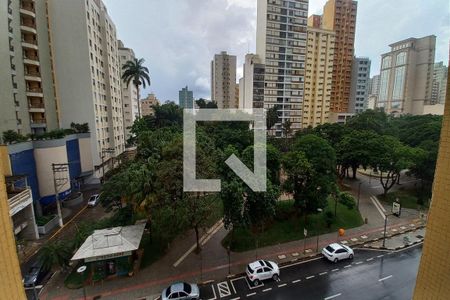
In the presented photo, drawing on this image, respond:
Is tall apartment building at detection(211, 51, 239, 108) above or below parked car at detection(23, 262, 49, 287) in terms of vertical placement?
above

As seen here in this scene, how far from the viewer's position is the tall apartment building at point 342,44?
76.6 metres

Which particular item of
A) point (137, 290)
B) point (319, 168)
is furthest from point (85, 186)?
point (319, 168)

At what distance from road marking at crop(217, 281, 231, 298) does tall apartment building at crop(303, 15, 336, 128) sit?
5779cm

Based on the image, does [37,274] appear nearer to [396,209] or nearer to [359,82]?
[396,209]

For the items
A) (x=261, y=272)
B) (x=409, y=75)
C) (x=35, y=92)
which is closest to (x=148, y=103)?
(x=35, y=92)

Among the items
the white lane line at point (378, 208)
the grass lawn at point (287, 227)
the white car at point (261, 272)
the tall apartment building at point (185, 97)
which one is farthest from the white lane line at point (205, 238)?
the tall apartment building at point (185, 97)

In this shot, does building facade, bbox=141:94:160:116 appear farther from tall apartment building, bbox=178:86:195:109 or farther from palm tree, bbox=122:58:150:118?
palm tree, bbox=122:58:150:118

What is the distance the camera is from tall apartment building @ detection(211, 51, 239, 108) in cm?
9831

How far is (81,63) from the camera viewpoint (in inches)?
1270

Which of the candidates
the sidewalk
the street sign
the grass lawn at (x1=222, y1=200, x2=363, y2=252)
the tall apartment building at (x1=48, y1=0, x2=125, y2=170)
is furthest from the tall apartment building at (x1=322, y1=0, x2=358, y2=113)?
the tall apartment building at (x1=48, y1=0, x2=125, y2=170)

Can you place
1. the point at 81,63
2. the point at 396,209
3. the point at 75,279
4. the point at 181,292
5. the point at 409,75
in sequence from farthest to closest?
the point at 409,75, the point at 81,63, the point at 396,209, the point at 75,279, the point at 181,292

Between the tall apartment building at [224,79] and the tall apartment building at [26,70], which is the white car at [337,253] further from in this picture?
the tall apartment building at [224,79]

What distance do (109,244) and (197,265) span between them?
19.5 ft

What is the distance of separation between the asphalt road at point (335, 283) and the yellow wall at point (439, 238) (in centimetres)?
768
